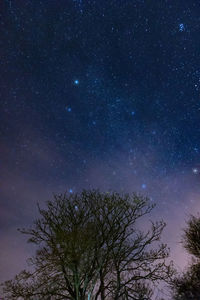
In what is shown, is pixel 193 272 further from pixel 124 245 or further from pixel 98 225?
pixel 98 225

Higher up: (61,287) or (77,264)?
(77,264)

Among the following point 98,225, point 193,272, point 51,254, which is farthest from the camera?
point 193,272

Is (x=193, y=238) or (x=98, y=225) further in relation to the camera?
(x=193, y=238)

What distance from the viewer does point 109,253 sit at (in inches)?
744

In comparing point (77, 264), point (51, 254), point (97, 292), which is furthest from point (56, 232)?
point (97, 292)

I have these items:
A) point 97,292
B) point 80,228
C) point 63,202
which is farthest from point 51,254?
point 97,292

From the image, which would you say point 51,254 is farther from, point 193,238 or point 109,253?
point 193,238

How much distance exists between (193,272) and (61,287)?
2131cm

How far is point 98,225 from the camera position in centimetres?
1916

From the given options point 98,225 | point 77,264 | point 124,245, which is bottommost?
point 77,264

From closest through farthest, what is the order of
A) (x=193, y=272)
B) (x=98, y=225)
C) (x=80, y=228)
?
(x=80, y=228), (x=98, y=225), (x=193, y=272)

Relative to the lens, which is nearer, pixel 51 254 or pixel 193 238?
pixel 51 254

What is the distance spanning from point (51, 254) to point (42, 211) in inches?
135

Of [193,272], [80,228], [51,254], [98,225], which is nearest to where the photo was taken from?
[51,254]
